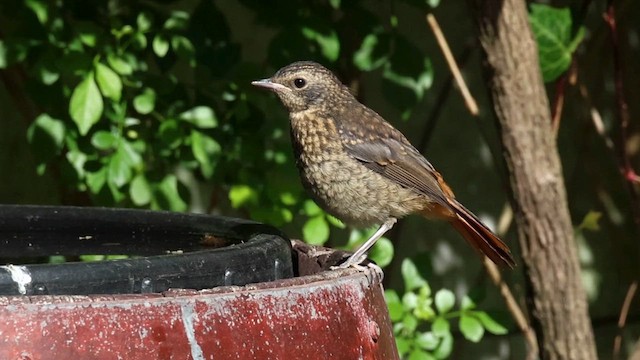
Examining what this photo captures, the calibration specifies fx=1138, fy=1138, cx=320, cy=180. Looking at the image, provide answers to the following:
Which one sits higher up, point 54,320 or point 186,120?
point 54,320

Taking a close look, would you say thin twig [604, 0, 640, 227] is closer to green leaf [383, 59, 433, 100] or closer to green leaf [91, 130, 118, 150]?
green leaf [383, 59, 433, 100]

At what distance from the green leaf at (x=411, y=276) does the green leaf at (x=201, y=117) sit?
103 centimetres

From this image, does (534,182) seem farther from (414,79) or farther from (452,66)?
(452,66)

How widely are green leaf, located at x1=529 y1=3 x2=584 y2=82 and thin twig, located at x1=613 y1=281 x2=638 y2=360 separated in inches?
54.2

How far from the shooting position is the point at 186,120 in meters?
4.28

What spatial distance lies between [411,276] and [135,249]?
85.0 inches

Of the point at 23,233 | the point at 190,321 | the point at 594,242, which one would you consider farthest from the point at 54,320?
the point at 594,242

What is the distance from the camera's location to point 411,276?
469 centimetres

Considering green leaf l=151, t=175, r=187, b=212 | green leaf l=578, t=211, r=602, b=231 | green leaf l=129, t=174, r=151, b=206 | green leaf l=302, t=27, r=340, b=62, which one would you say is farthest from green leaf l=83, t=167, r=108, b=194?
green leaf l=578, t=211, r=602, b=231

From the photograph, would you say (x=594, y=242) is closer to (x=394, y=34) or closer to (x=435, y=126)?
(x=435, y=126)

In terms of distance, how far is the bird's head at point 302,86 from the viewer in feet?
13.1

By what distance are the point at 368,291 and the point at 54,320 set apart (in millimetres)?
641

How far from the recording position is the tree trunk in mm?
4344

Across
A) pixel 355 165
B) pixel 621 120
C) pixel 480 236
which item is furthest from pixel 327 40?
pixel 621 120
